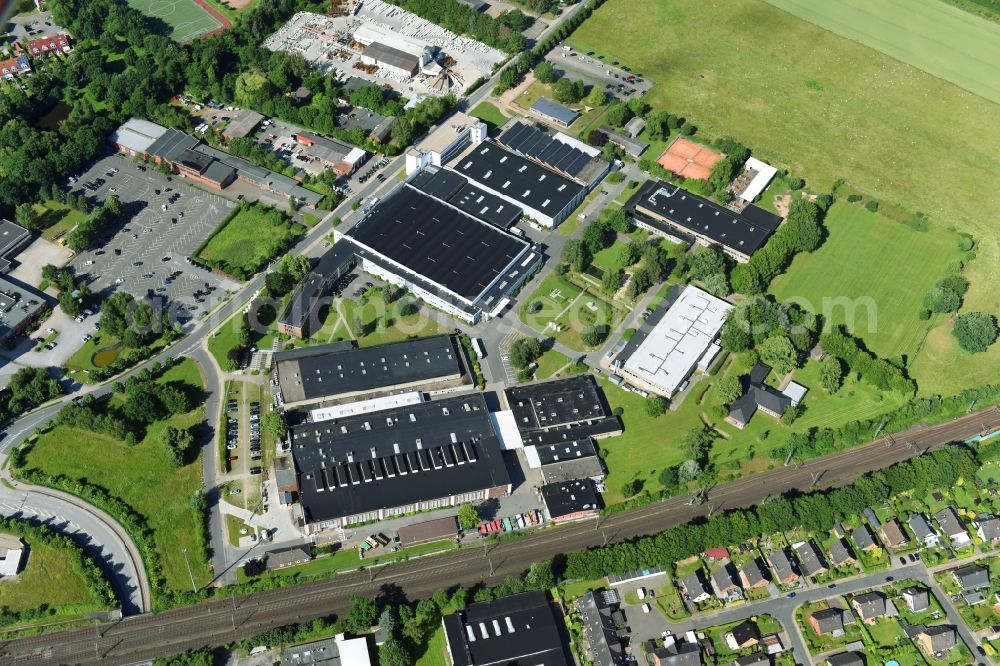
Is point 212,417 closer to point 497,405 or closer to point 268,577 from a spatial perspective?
point 268,577

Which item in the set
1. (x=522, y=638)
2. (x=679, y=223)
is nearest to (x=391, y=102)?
(x=679, y=223)

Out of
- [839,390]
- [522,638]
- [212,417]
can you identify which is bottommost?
[522,638]

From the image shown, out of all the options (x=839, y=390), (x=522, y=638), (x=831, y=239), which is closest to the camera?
(x=522, y=638)

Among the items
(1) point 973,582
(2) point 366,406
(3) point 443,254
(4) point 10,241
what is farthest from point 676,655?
(4) point 10,241

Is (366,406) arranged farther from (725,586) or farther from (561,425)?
(725,586)

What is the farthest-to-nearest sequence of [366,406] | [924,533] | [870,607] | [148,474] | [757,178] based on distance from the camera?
[757,178]
[366,406]
[148,474]
[924,533]
[870,607]

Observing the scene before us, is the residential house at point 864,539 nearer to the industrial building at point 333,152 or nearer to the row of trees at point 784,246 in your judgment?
the row of trees at point 784,246

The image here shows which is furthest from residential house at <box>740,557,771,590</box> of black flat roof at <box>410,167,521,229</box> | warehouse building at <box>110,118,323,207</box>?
warehouse building at <box>110,118,323,207</box>

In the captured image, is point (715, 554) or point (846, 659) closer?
point (846, 659)
